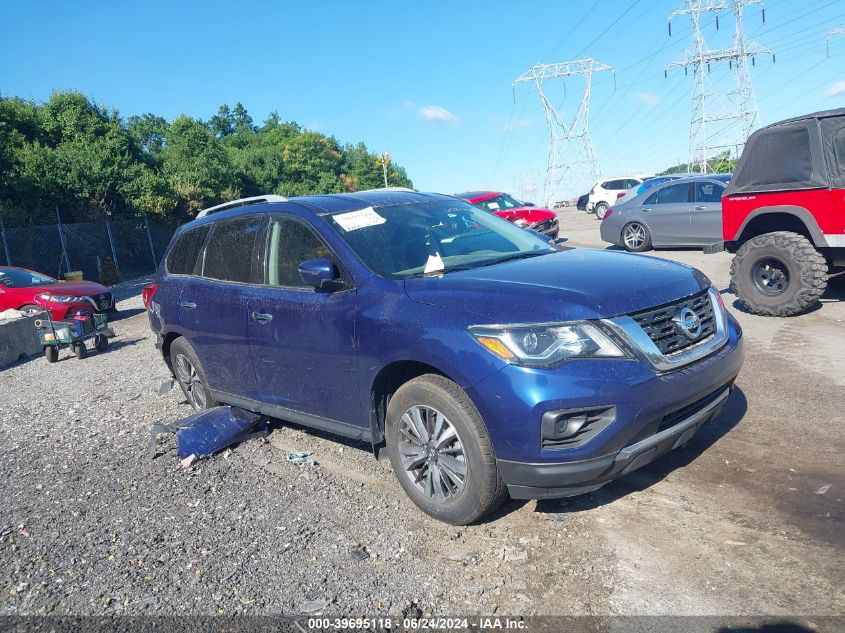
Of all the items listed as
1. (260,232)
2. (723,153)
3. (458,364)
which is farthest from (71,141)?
(723,153)

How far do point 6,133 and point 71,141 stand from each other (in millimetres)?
3353

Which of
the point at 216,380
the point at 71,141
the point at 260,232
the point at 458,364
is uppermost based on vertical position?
the point at 71,141

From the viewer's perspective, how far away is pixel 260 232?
4.86 metres

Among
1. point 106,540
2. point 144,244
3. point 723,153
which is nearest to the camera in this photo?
point 106,540

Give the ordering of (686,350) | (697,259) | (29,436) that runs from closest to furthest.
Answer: (686,350) < (29,436) < (697,259)

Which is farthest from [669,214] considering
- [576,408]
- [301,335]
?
[576,408]

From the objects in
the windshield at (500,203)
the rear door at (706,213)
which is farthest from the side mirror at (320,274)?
the windshield at (500,203)

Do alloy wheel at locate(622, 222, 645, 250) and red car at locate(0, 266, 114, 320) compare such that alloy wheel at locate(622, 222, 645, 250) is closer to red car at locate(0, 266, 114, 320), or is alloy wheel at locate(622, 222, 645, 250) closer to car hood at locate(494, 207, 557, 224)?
car hood at locate(494, 207, 557, 224)

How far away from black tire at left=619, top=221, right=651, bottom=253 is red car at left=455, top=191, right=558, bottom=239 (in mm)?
2578

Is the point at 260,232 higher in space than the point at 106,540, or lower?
higher

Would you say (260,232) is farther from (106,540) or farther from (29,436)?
(29,436)

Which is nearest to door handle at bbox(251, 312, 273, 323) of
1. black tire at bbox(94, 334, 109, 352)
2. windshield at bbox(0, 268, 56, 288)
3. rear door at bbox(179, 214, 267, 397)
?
rear door at bbox(179, 214, 267, 397)

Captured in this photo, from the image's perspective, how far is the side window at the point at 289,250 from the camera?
14.4ft

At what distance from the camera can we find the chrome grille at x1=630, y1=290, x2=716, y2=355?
3.34m
